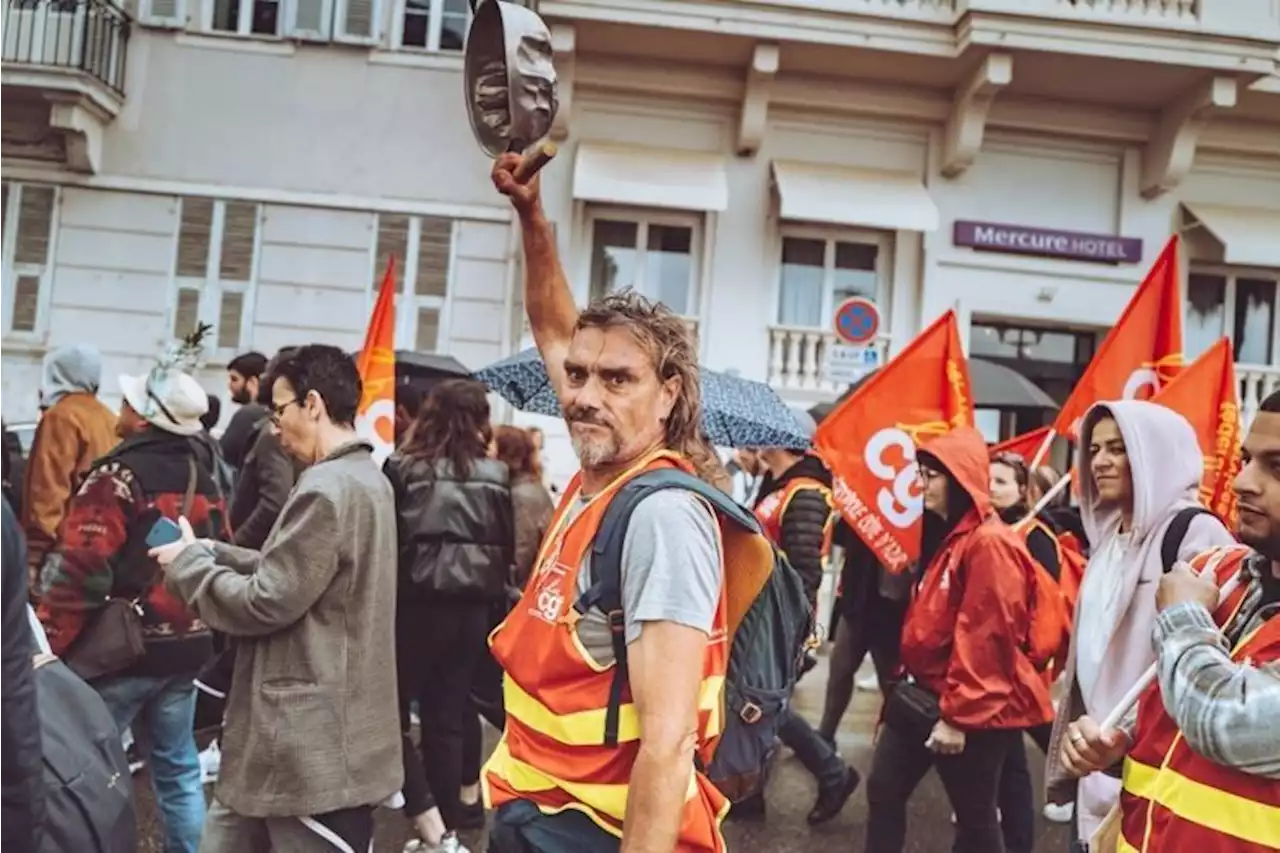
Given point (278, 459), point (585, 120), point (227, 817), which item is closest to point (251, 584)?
Answer: point (227, 817)

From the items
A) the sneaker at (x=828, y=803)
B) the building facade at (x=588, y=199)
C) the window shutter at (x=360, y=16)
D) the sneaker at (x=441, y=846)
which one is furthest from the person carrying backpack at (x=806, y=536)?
the window shutter at (x=360, y=16)

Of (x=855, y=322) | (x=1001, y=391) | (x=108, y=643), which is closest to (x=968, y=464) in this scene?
(x=108, y=643)

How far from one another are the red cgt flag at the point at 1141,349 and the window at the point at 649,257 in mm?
7408

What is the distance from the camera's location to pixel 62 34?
39.3ft

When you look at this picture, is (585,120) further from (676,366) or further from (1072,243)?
(676,366)

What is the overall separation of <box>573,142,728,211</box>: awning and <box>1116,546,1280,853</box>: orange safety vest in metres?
9.80

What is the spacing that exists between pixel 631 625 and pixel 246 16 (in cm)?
1261

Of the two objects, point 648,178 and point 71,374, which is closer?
point 71,374

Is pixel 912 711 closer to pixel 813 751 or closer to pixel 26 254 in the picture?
pixel 813 751

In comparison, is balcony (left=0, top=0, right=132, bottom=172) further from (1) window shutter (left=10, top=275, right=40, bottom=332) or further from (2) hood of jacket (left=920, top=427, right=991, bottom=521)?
(2) hood of jacket (left=920, top=427, right=991, bottom=521)

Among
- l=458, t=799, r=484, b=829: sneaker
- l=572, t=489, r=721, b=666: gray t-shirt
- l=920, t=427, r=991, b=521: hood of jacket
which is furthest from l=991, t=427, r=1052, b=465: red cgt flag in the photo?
Result: l=572, t=489, r=721, b=666: gray t-shirt

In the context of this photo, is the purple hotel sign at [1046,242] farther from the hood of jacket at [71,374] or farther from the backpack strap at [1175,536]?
the backpack strap at [1175,536]

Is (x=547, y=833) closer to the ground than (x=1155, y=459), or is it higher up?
closer to the ground

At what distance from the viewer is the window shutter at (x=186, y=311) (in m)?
12.7
